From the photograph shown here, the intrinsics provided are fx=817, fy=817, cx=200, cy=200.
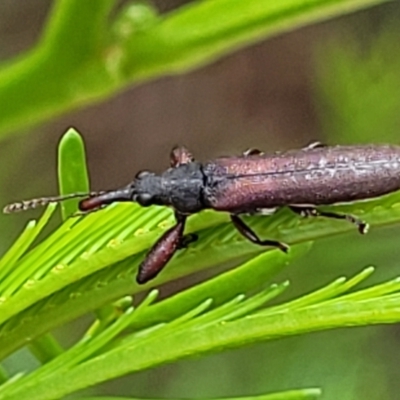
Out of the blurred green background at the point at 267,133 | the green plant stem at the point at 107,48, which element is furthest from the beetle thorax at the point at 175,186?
the blurred green background at the point at 267,133

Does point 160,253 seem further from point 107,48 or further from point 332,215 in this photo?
point 107,48

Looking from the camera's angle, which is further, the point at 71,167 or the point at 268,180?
the point at 268,180

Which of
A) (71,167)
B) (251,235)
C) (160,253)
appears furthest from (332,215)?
(71,167)

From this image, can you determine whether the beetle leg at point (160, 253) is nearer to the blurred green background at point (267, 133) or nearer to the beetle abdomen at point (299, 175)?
the beetle abdomen at point (299, 175)

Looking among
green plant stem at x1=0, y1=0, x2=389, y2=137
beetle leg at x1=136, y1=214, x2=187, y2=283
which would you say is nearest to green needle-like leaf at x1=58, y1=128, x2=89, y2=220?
beetle leg at x1=136, y1=214, x2=187, y2=283

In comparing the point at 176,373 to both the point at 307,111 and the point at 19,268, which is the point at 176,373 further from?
the point at 19,268

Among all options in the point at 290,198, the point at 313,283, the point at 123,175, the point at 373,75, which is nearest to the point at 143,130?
the point at 123,175
